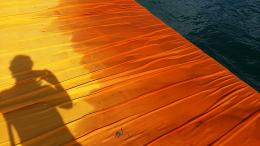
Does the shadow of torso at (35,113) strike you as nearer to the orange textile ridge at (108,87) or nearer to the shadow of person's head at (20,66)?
the orange textile ridge at (108,87)

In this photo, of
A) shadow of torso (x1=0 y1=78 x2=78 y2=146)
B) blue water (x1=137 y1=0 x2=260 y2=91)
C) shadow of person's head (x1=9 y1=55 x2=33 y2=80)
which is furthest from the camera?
blue water (x1=137 y1=0 x2=260 y2=91)

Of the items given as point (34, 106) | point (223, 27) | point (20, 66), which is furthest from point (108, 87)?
point (223, 27)

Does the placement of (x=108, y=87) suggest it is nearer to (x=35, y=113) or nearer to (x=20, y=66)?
(x=35, y=113)

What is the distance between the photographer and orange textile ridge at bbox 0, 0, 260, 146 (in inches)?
144

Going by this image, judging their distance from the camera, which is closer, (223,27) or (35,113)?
(35,113)

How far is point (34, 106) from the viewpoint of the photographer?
3898 mm

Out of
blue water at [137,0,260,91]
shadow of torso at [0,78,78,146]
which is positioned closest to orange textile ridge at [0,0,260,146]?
shadow of torso at [0,78,78,146]

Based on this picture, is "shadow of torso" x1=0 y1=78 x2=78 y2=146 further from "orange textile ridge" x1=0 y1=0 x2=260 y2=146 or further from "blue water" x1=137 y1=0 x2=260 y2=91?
"blue water" x1=137 y1=0 x2=260 y2=91

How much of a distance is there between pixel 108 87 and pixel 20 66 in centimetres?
162

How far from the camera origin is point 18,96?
13.2 ft

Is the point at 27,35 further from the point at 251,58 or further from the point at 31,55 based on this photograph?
the point at 251,58

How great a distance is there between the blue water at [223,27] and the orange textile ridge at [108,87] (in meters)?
3.59

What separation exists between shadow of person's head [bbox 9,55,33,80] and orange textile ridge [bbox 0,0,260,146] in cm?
2

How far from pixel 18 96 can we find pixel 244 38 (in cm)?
856
